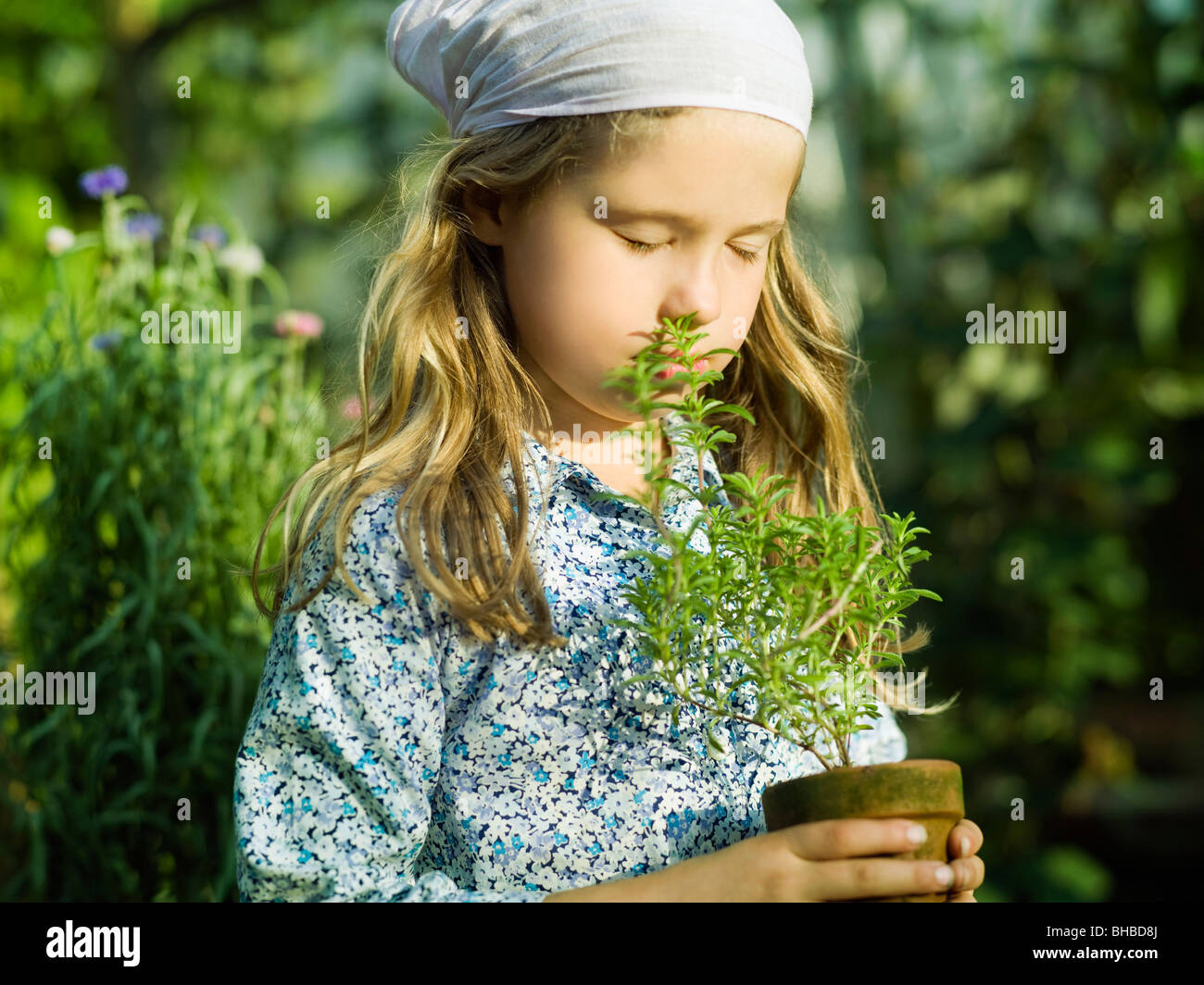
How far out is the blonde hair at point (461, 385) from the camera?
1.36 metres

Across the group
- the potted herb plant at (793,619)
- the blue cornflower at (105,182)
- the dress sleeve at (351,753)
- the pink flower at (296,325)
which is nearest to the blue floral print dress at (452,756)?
the dress sleeve at (351,753)

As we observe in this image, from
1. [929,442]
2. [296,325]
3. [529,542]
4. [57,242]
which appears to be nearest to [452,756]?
[529,542]

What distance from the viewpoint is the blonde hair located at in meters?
1.36

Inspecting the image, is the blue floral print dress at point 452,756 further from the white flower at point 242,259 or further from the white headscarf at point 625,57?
the white flower at point 242,259

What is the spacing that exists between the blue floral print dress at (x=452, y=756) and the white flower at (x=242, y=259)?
3.43 ft

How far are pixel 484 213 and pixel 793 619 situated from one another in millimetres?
650

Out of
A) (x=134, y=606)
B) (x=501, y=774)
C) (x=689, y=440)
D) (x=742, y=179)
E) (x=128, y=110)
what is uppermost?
(x=128, y=110)

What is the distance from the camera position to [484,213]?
4.96 feet

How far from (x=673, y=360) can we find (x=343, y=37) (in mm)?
4050

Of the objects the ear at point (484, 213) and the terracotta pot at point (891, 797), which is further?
the ear at point (484, 213)

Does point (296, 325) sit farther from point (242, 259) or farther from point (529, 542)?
point (529, 542)
